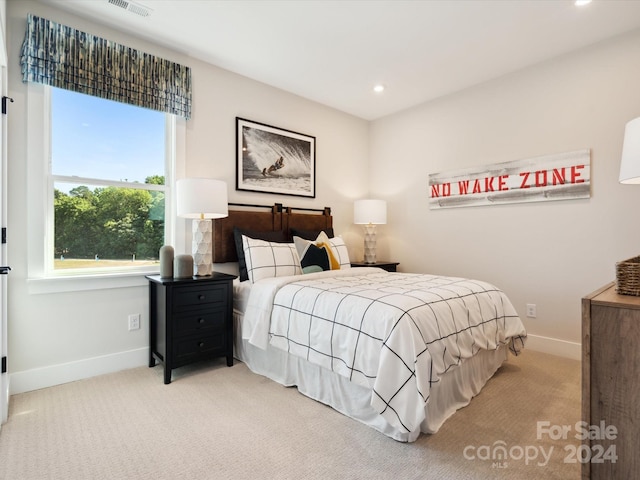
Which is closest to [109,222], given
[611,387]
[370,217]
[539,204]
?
[370,217]

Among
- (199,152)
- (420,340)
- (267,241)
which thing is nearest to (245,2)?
(199,152)

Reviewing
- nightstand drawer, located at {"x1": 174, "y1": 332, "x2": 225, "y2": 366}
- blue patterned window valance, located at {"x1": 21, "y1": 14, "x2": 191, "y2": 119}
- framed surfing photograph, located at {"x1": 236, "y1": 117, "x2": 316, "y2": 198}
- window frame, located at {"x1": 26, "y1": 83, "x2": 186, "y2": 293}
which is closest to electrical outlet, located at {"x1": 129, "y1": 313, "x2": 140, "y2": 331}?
window frame, located at {"x1": 26, "y1": 83, "x2": 186, "y2": 293}

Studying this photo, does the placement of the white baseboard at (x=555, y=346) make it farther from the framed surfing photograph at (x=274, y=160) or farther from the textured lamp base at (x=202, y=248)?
the textured lamp base at (x=202, y=248)

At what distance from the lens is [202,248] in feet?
9.47

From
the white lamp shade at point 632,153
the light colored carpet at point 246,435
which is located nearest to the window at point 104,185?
the light colored carpet at point 246,435

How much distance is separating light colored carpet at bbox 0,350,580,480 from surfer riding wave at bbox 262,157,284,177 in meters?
2.18

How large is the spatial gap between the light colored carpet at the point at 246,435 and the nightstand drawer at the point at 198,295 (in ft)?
1.90

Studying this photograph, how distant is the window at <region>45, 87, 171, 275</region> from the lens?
253 cm

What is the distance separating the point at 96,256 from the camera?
2.70 meters

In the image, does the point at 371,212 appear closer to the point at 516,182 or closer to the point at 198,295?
the point at 516,182

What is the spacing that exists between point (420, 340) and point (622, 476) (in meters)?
0.86

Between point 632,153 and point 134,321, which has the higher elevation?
point 632,153

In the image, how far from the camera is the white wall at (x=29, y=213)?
2.31 meters

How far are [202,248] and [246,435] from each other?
1.58 meters
